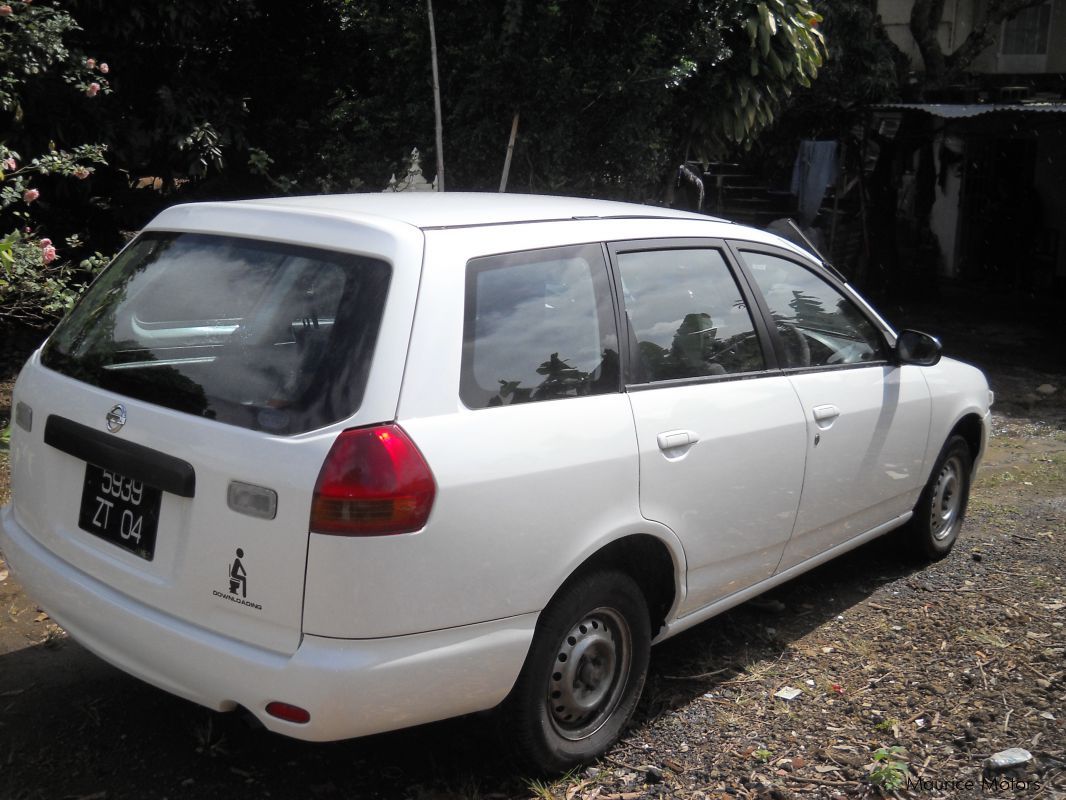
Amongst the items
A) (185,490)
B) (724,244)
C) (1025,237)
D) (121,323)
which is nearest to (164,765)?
(185,490)

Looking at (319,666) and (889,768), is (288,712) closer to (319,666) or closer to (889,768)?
(319,666)

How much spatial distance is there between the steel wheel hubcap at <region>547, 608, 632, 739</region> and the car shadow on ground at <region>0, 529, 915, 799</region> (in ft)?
0.71

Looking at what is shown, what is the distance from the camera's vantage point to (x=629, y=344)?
346cm

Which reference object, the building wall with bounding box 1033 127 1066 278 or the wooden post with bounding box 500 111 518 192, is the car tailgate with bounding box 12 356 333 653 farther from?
the building wall with bounding box 1033 127 1066 278

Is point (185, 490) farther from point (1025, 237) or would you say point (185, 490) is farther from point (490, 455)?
point (1025, 237)

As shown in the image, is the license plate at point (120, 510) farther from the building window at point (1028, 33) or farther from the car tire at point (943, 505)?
the building window at point (1028, 33)

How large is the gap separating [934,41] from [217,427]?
15470mm

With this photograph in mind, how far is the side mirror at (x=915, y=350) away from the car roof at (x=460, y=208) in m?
1.17

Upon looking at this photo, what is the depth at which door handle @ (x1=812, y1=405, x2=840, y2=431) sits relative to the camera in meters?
4.11

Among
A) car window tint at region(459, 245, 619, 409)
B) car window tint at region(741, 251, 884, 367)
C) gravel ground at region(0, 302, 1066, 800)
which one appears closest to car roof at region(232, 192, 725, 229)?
car window tint at region(459, 245, 619, 409)

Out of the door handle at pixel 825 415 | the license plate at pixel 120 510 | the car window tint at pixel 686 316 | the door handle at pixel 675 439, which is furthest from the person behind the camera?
the door handle at pixel 825 415

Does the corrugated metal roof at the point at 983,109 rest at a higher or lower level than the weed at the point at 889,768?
higher

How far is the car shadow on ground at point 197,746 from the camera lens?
129 inches

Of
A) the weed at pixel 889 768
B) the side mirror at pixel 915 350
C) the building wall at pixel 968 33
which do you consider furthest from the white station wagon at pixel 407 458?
the building wall at pixel 968 33
